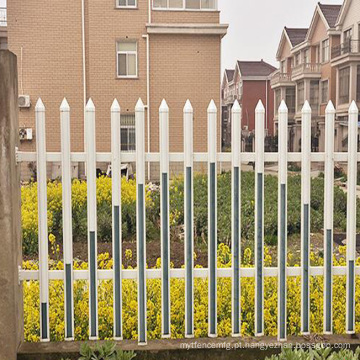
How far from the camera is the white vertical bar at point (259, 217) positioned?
4.08m

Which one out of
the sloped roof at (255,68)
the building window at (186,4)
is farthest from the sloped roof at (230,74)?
the building window at (186,4)

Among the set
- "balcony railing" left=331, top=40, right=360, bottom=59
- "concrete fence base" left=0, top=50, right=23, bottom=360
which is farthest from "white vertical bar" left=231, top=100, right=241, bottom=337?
"balcony railing" left=331, top=40, right=360, bottom=59

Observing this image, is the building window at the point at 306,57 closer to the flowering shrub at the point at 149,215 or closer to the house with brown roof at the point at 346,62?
the house with brown roof at the point at 346,62

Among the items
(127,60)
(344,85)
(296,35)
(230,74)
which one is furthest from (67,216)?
(230,74)

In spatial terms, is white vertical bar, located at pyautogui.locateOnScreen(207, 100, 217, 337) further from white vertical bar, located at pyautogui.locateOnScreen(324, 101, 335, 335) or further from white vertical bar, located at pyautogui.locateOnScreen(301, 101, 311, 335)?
white vertical bar, located at pyautogui.locateOnScreen(324, 101, 335, 335)

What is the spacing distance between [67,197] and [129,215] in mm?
6045

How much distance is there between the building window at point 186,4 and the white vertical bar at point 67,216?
20.6 metres

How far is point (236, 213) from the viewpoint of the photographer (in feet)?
13.6

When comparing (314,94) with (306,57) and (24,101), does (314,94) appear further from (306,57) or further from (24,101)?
(24,101)

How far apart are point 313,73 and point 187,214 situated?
38803mm

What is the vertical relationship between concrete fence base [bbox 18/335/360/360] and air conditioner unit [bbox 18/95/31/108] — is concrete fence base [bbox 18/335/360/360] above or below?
below

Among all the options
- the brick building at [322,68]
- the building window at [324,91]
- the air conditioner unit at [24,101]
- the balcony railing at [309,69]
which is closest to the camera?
the air conditioner unit at [24,101]

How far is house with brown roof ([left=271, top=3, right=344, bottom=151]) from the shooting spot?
38781 millimetres

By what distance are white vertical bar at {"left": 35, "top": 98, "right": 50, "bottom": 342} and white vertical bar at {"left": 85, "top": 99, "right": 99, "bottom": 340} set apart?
304mm
